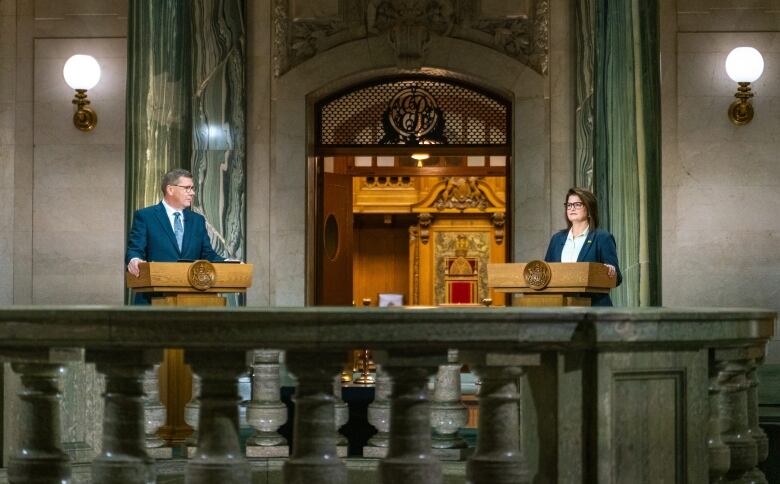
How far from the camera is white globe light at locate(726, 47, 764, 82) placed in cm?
1323

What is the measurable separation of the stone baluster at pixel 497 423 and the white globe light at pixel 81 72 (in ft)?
31.5

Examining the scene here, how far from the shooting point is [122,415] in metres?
4.66

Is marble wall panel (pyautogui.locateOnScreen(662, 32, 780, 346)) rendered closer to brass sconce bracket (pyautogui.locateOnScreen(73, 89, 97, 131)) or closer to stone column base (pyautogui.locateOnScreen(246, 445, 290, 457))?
brass sconce bracket (pyautogui.locateOnScreen(73, 89, 97, 131))

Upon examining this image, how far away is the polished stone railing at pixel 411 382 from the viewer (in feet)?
14.9

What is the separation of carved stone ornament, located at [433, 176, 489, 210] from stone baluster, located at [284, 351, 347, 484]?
15841mm

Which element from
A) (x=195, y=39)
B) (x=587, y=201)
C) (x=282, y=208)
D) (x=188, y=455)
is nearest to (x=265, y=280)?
(x=282, y=208)

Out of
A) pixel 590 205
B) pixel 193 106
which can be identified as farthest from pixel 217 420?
pixel 193 106

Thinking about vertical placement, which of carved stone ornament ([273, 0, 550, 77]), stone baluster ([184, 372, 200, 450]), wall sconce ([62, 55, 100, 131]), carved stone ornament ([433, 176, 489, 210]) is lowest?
stone baluster ([184, 372, 200, 450])

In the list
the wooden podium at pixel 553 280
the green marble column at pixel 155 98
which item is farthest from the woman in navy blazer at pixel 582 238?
the green marble column at pixel 155 98

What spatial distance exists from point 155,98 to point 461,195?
30.8 ft

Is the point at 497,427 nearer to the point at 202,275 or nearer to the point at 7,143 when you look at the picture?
the point at 202,275

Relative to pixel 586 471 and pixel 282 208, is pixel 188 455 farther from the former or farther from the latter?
pixel 282 208

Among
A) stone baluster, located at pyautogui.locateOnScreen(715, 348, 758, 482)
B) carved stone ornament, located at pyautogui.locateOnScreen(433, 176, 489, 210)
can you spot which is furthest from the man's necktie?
carved stone ornament, located at pyautogui.locateOnScreen(433, 176, 489, 210)

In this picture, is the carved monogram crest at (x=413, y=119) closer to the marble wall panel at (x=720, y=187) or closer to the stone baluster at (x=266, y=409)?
the marble wall panel at (x=720, y=187)
